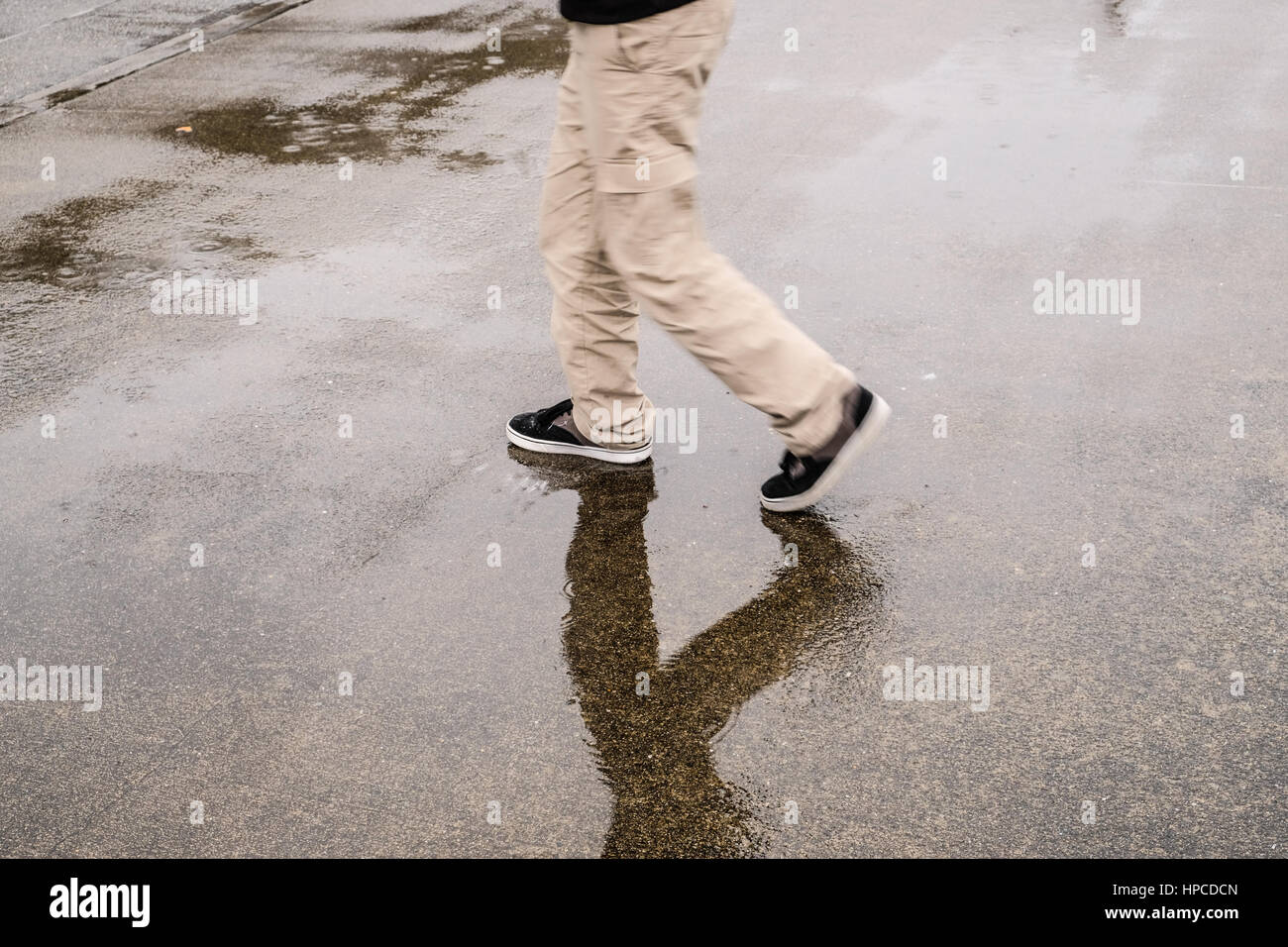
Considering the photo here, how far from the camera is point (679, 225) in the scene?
3.18 metres

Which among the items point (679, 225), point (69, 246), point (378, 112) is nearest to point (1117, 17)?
point (378, 112)

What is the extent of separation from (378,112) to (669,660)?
4.76 m

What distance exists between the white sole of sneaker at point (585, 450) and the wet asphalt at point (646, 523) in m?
0.04

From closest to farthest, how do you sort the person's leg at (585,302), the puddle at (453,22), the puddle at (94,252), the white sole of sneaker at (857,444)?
1. the white sole of sneaker at (857,444)
2. the person's leg at (585,302)
3. the puddle at (94,252)
4. the puddle at (453,22)

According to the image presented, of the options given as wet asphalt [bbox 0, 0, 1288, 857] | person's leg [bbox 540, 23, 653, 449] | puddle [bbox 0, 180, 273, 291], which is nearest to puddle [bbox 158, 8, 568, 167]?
wet asphalt [bbox 0, 0, 1288, 857]

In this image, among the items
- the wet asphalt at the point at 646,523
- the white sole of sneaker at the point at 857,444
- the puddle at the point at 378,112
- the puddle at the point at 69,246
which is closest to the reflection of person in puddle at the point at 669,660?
the wet asphalt at the point at 646,523

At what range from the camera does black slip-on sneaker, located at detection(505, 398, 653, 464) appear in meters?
3.75

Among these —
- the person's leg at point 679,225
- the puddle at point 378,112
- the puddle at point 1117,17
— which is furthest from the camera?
the puddle at point 1117,17

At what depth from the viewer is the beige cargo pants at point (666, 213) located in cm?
305

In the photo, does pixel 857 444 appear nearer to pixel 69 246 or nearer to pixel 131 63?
pixel 69 246

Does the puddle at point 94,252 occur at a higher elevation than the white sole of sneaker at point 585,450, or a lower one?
higher

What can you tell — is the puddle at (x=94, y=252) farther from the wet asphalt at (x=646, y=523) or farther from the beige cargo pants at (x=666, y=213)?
the beige cargo pants at (x=666, y=213)

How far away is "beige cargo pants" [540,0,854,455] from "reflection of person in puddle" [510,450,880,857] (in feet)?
1.24
